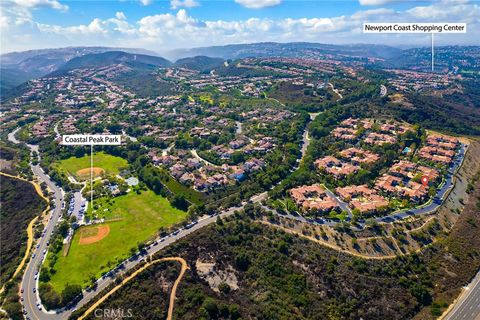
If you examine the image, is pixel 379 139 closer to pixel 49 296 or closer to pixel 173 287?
pixel 173 287

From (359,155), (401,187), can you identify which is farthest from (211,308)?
(359,155)

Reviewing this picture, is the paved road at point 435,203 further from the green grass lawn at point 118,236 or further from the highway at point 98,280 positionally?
the green grass lawn at point 118,236

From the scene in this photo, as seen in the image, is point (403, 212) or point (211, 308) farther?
point (403, 212)

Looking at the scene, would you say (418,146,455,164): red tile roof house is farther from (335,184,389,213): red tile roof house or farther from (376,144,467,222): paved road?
(335,184,389,213): red tile roof house

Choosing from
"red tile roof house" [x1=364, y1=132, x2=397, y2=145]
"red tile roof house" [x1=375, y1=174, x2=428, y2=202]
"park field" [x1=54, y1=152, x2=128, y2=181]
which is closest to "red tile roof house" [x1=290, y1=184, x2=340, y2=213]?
"red tile roof house" [x1=375, y1=174, x2=428, y2=202]

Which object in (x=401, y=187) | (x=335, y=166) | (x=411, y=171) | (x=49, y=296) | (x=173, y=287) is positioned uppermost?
(x=411, y=171)

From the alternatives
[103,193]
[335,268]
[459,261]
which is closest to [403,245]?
[459,261]

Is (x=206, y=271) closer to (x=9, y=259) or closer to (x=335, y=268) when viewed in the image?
(x=335, y=268)
